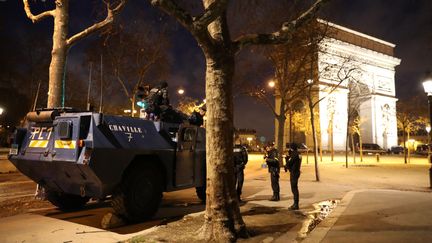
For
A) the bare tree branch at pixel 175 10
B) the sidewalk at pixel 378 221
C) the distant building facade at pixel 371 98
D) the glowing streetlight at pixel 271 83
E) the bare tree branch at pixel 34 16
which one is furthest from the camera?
the distant building facade at pixel 371 98

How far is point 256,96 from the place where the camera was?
25.8 metres

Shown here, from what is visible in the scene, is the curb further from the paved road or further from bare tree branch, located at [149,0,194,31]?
bare tree branch, located at [149,0,194,31]

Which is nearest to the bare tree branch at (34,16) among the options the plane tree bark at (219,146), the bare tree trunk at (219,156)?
the plane tree bark at (219,146)

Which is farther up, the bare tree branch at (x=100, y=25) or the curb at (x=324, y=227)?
the bare tree branch at (x=100, y=25)

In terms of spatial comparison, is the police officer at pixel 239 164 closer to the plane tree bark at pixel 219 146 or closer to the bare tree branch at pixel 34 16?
the plane tree bark at pixel 219 146

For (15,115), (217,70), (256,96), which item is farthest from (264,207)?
(15,115)

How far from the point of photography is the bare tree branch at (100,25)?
1218 centimetres

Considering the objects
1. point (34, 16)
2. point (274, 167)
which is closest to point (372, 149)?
point (274, 167)

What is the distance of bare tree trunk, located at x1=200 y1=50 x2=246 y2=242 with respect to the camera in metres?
6.01

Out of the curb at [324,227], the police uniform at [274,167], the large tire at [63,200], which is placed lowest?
the curb at [324,227]

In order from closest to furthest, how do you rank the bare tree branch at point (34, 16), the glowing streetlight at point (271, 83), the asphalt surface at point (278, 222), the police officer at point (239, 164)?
the asphalt surface at point (278, 222) < the police officer at point (239, 164) < the bare tree branch at point (34, 16) < the glowing streetlight at point (271, 83)

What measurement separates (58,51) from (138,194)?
6.85m

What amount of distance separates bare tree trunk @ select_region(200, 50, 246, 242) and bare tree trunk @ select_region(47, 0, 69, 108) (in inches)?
292

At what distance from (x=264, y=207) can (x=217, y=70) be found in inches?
177
